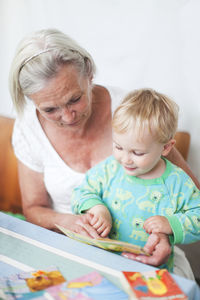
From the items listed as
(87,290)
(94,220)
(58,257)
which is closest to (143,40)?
(94,220)

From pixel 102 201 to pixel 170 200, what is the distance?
0.27 m

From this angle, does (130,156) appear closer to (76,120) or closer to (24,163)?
(76,120)

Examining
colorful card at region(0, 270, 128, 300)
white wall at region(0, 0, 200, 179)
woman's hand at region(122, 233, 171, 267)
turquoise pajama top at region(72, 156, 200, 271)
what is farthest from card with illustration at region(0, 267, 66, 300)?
white wall at region(0, 0, 200, 179)

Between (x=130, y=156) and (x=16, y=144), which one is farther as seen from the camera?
(x=16, y=144)

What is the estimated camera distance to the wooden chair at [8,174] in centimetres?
237

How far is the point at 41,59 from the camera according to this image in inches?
59.0

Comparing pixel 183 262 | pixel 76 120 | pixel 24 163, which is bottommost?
pixel 183 262

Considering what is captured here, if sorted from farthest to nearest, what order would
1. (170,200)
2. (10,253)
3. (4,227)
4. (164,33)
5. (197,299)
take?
(164,33)
(170,200)
(4,227)
(10,253)
(197,299)

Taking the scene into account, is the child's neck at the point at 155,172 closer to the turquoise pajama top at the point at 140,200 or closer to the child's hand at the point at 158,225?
the turquoise pajama top at the point at 140,200

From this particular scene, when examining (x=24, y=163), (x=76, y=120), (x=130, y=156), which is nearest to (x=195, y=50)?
(x=76, y=120)

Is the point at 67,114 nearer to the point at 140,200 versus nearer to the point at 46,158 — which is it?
the point at 46,158

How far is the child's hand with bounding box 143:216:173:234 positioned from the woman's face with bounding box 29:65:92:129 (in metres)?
0.56

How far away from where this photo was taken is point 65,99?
153 centimetres

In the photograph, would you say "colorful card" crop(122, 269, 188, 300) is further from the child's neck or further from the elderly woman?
the child's neck
